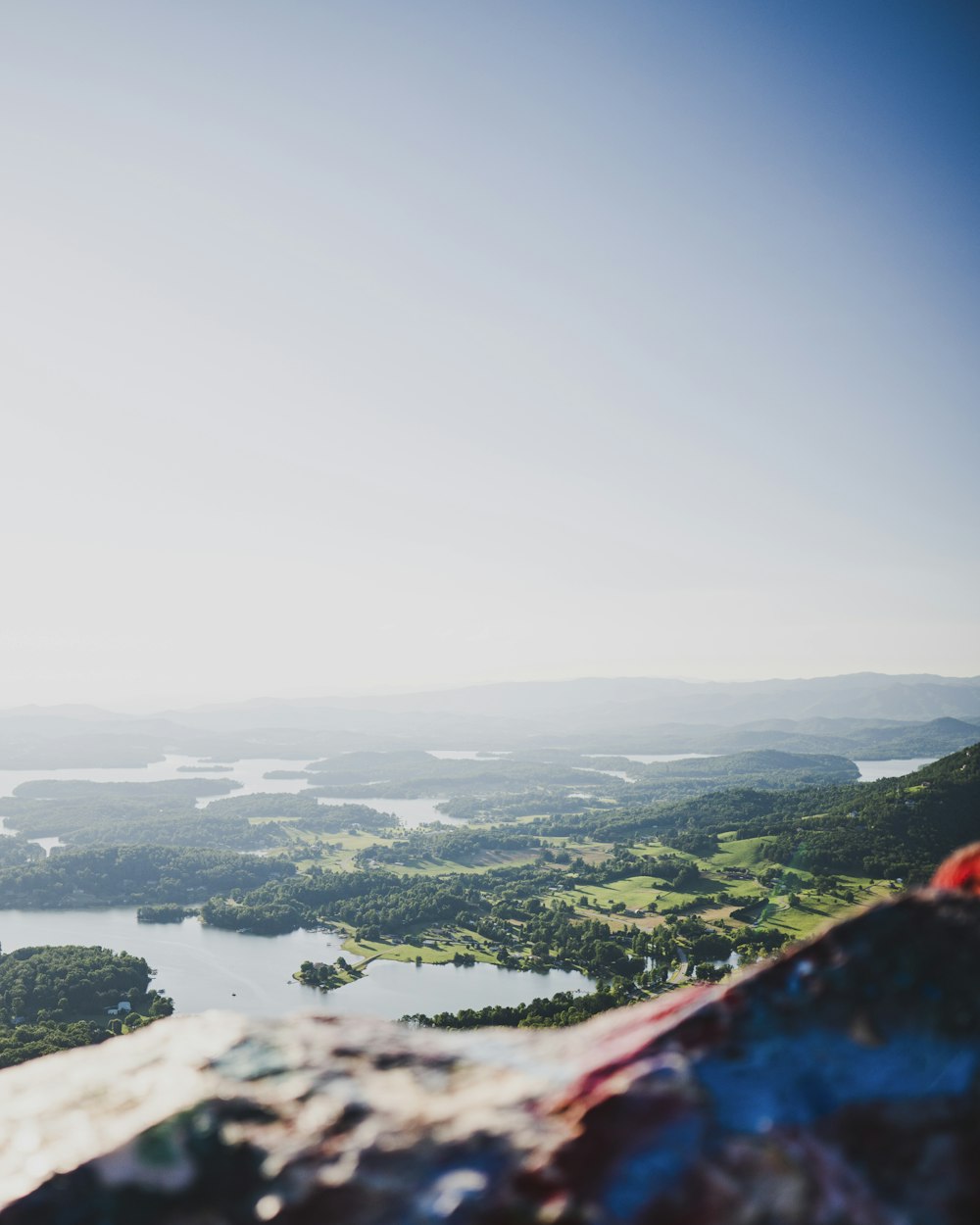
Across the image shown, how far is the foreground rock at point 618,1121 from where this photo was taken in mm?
2406

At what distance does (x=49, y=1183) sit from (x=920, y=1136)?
3389mm

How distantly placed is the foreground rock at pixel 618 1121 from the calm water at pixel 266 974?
58.2 metres

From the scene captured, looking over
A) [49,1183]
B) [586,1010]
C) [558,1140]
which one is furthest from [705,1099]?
[586,1010]

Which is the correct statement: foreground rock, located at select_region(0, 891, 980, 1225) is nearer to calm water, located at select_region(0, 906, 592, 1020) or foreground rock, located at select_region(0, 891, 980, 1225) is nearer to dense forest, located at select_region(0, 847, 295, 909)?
calm water, located at select_region(0, 906, 592, 1020)

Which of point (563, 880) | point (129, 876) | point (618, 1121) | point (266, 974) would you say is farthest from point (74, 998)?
point (618, 1121)

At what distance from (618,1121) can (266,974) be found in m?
89.1

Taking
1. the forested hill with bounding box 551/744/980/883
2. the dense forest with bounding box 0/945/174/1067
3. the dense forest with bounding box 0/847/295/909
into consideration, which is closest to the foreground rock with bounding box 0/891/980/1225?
the dense forest with bounding box 0/945/174/1067

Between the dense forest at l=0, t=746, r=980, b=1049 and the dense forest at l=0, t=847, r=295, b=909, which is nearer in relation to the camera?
the dense forest at l=0, t=746, r=980, b=1049

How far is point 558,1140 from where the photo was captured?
270 cm

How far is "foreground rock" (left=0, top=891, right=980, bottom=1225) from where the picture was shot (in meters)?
2.41

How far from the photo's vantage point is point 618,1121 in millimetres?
2660

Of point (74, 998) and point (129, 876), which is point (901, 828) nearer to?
point (74, 998)

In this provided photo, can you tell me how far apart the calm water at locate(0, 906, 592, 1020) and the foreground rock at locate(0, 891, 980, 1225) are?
191 ft

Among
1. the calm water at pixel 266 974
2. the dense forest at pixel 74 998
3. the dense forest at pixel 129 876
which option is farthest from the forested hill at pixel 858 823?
the dense forest at pixel 129 876
